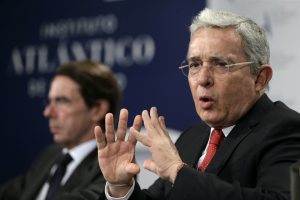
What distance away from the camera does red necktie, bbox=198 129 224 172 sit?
2258 millimetres

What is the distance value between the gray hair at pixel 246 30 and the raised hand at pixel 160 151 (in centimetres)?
40

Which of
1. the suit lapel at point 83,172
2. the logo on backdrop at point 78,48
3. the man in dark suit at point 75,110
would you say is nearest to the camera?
the suit lapel at point 83,172

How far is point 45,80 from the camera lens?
486cm

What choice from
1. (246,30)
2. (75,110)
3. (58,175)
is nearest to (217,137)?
(246,30)

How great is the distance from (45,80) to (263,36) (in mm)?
2855

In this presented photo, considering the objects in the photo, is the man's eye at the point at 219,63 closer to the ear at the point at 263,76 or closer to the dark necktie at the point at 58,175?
the ear at the point at 263,76

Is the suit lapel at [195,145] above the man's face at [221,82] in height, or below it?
below

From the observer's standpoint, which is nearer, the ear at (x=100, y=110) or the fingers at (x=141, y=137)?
the fingers at (x=141, y=137)

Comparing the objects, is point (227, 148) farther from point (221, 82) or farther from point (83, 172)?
point (83, 172)

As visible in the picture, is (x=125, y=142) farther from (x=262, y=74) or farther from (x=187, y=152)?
(x=262, y=74)

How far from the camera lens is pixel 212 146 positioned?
2.29m

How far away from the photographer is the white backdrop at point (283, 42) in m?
3.52

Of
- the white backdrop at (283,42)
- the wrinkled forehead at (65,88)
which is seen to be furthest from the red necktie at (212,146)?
the wrinkled forehead at (65,88)

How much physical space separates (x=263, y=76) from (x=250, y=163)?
371 millimetres
